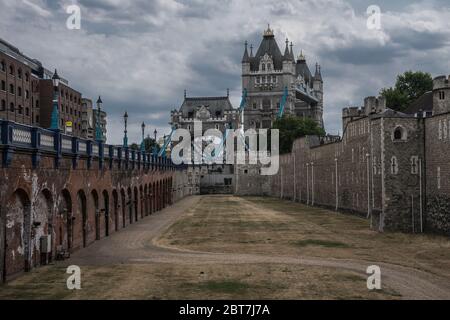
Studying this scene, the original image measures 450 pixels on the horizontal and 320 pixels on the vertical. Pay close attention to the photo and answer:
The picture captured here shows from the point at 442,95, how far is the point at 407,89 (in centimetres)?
3298

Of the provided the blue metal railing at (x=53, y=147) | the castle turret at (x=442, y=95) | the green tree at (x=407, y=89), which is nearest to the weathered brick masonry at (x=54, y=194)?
the blue metal railing at (x=53, y=147)

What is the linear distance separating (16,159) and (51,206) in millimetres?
5164

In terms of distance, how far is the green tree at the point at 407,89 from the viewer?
92.1 meters

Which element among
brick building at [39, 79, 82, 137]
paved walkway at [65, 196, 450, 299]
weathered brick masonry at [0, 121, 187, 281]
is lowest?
paved walkway at [65, 196, 450, 299]

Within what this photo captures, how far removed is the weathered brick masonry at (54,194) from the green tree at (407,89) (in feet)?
189

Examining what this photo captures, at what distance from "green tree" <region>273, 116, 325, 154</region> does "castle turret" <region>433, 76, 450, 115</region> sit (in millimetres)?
56151

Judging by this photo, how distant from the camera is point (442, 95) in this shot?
210 ft

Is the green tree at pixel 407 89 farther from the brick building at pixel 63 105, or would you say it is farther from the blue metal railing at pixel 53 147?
the blue metal railing at pixel 53 147

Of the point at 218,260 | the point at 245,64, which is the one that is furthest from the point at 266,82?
the point at 218,260

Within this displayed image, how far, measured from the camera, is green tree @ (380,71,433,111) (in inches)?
3627

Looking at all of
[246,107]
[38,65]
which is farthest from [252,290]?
[246,107]

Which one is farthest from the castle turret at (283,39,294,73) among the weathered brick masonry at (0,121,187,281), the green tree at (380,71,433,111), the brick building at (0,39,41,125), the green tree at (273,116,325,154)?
the weathered brick masonry at (0,121,187,281)

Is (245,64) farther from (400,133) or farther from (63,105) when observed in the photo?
(400,133)

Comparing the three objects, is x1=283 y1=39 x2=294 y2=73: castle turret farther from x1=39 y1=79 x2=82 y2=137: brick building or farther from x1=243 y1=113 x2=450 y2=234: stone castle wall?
x1=243 y1=113 x2=450 y2=234: stone castle wall
